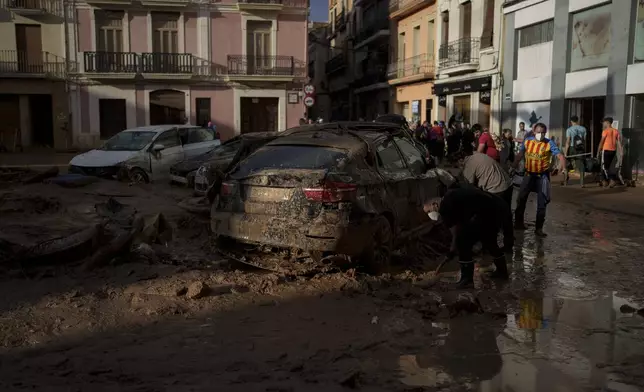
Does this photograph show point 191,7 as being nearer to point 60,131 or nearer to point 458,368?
point 60,131

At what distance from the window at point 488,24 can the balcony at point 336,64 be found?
73.8ft

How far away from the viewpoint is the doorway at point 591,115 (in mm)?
18391

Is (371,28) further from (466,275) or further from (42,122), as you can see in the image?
(466,275)

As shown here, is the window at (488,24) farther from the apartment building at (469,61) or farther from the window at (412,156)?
the window at (412,156)

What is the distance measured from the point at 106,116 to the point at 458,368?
29.9 metres

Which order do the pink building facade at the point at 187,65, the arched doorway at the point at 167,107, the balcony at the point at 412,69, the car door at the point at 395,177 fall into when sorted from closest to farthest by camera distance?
the car door at the point at 395,177 → the pink building facade at the point at 187,65 → the arched doorway at the point at 167,107 → the balcony at the point at 412,69

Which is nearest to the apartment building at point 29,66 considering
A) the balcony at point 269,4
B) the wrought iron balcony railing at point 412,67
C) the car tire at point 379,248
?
the balcony at point 269,4

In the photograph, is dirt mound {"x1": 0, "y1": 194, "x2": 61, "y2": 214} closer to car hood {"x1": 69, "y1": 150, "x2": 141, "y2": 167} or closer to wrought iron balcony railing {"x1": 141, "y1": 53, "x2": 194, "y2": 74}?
car hood {"x1": 69, "y1": 150, "x2": 141, "y2": 167}

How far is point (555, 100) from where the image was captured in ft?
66.2

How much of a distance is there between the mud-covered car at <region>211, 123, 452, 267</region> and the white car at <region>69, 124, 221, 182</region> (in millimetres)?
7230

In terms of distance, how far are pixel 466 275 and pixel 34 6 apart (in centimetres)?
2995

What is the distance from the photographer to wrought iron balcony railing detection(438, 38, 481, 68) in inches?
1057

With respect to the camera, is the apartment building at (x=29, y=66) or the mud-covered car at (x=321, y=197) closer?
the mud-covered car at (x=321, y=197)

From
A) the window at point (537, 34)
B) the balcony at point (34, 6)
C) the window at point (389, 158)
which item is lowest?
the window at point (389, 158)
